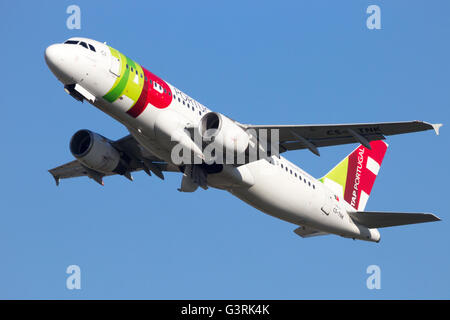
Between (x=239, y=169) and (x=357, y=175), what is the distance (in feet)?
35.8

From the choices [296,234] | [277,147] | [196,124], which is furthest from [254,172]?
[296,234]

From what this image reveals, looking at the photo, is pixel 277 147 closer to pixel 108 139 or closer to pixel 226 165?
pixel 226 165

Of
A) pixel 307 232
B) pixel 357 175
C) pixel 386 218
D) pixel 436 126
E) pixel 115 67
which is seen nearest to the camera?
pixel 436 126

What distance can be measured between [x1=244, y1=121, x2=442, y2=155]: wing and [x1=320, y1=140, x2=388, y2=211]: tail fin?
685 cm

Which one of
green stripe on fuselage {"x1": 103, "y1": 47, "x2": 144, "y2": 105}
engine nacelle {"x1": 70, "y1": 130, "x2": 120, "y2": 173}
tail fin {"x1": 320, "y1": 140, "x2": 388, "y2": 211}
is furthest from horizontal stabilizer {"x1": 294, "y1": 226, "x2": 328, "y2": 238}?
green stripe on fuselage {"x1": 103, "y1": 47, "x2": 144, "y2": 105}

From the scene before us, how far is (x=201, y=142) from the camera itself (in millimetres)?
29609

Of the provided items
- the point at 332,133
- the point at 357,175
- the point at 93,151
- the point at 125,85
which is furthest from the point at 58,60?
the point at 357,175

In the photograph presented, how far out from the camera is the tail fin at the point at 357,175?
1515 inches

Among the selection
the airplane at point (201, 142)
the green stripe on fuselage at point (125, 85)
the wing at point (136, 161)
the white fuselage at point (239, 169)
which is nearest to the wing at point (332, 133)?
the airplane at point (201, 142)

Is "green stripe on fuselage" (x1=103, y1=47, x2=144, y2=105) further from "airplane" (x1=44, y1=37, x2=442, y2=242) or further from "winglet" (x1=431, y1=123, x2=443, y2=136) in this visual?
"winglet" (x1=431, y1=123, x2=443, y2=136)

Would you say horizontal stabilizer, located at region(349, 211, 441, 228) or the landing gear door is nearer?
the landing gear door

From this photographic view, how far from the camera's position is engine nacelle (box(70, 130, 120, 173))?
32.9 metres

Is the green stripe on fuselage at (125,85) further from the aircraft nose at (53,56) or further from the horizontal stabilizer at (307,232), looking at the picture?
the horizontal stabilizer at (307,232)

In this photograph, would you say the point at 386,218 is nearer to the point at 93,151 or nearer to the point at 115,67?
the point at 93,151
